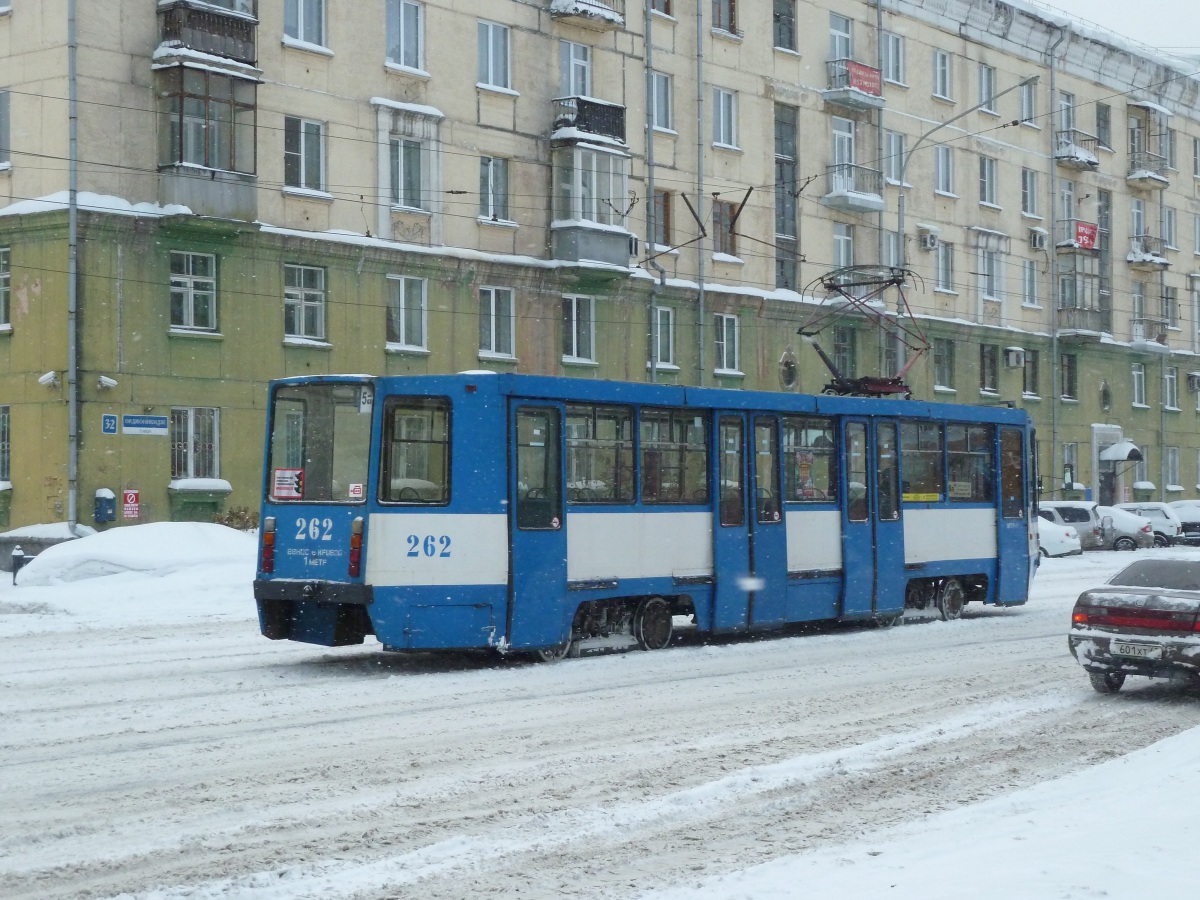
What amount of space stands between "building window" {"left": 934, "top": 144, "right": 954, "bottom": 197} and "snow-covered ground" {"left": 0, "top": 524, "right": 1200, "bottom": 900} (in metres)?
35.1

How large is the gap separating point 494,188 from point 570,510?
22021 millimetres

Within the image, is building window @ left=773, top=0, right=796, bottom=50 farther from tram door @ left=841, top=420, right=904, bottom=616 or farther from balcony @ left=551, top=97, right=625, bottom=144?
tram door @ left=841, top=420, right=904, bottom=616

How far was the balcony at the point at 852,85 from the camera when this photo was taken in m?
46.3

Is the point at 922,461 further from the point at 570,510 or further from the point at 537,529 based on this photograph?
the point at 537,529

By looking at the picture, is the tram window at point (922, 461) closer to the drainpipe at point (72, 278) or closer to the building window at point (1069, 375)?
the drainpipe at point (72, 278)

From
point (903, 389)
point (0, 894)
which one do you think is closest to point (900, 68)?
point (903, 389)

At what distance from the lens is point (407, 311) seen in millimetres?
A: 35656

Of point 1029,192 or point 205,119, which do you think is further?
point 1029,192

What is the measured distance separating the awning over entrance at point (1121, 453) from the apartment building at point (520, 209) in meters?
0.15

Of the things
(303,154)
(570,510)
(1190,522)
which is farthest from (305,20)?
(1190,522)

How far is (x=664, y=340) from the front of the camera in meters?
41.4

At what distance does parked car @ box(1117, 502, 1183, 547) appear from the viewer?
5081 cm

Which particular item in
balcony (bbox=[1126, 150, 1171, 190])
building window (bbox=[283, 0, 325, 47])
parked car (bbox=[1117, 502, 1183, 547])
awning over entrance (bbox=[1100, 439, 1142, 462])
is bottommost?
parked car (bbox=[1117, 502, 1183, 547])

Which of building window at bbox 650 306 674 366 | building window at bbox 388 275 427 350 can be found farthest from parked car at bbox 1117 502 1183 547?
building window at bbox 388 275 427 350
